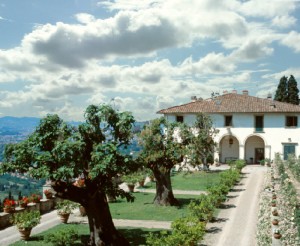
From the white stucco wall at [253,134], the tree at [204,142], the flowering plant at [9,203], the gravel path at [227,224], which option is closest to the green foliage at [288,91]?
the white stucco wall at [253,134]

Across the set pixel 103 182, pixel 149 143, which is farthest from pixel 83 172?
pixel 149 143

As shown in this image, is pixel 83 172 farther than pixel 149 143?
No

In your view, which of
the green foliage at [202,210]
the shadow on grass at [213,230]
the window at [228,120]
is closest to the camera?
the shadow on grass at [213,230]

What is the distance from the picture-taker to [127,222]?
18656 millimetres

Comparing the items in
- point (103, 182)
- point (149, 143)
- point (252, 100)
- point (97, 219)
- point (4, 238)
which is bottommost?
point (4, 238)

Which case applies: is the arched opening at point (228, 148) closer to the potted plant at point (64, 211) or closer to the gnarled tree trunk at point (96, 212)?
the potted plant at point (64, 211)

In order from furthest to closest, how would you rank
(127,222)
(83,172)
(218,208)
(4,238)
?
(218,208) → (127,222) → (4,238) → (83,172)

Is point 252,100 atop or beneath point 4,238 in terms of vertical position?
atop

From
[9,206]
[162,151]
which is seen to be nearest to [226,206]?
[162,151]

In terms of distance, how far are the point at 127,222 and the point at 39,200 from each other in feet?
18.8

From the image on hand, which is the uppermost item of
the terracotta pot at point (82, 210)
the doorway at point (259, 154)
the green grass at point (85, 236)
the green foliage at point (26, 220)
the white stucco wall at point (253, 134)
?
the white stucco wall at point (253, 134)

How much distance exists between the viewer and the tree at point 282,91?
5853 centimetres

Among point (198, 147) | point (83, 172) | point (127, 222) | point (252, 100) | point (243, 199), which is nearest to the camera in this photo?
point (83, 172)

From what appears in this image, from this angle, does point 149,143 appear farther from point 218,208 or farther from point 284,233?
point 284,233
